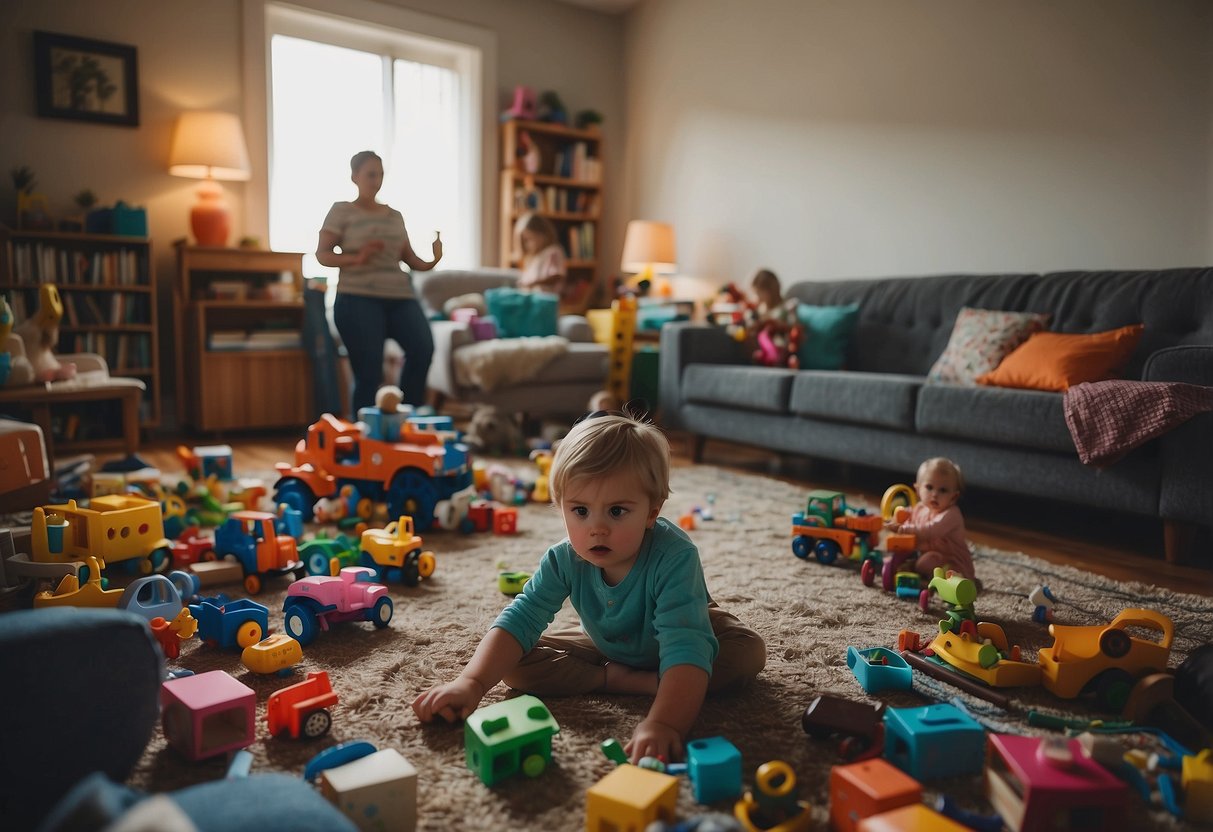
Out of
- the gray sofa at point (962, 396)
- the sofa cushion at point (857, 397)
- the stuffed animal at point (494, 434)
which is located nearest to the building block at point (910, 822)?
the gray sofa at point (962, 396)

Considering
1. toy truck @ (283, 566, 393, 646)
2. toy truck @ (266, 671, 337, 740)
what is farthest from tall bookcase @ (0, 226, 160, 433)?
toy truck @ (266, 671, 337, 740)

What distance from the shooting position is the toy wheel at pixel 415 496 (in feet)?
8.61

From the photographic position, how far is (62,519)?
1887 millimetres

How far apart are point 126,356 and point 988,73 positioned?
446 centimetres

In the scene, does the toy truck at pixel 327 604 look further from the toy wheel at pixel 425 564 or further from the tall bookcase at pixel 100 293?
the tall bookcase at pixel 100 293

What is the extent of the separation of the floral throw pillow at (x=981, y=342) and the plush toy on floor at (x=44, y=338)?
11.0 feet

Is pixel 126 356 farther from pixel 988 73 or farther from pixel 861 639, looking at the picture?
pixel 988 73

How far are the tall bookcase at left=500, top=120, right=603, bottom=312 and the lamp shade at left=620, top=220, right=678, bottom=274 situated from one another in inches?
25.3

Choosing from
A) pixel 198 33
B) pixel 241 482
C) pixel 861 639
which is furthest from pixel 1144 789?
pixel 198 33

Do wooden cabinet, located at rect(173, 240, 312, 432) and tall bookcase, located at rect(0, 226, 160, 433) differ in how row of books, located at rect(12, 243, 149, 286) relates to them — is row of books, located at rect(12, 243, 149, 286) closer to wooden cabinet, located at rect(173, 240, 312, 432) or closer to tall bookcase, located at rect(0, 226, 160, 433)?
tall bookcase, located at rect(0, 226, 160, 433)

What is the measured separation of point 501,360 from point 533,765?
316cm

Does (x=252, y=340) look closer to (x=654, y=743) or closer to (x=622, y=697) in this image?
(x=622, y=697)

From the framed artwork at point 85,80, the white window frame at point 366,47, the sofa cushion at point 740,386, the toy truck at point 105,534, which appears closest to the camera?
the toy truck at point 105,534

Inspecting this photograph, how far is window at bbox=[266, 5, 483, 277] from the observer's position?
203 inches
